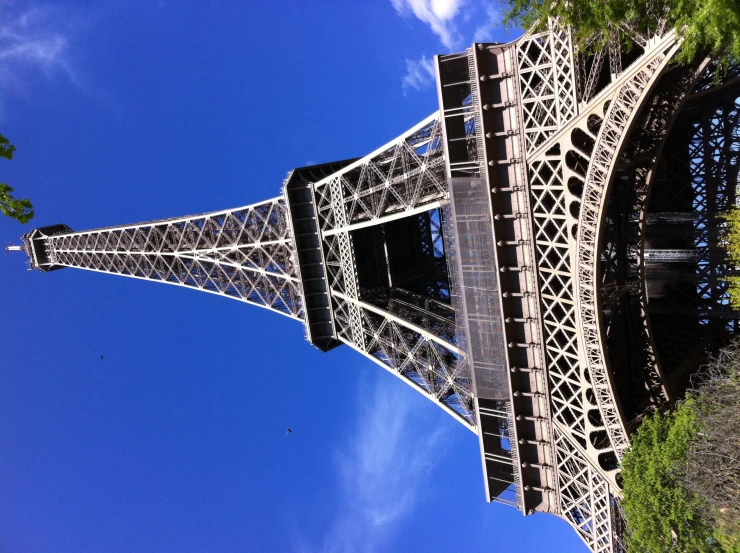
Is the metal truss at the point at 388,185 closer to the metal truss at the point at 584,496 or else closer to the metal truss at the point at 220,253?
the metal truss at the point at 220,253

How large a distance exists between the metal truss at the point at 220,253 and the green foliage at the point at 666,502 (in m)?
17.2

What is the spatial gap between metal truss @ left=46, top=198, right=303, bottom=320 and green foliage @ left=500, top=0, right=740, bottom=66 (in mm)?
17867

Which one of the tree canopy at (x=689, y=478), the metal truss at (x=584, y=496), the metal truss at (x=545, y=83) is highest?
the metal truss at (x=545, y=83)

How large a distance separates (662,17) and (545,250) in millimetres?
7017

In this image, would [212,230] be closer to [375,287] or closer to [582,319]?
[375,287]

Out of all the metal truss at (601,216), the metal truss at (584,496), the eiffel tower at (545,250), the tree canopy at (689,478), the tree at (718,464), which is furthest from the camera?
the metal truss at (584,496)

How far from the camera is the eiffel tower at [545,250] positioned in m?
14.4

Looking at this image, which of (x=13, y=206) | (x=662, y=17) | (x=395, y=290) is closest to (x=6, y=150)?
(x=13, y=206)

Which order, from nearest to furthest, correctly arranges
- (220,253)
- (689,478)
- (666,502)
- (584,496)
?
(689,478) → (666,502) → (584,496) → (220,253)

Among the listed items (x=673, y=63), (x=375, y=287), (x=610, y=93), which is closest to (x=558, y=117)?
(x=610, y=93)

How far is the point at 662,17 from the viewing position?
1056 cm

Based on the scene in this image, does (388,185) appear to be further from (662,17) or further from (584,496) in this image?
(584,496)

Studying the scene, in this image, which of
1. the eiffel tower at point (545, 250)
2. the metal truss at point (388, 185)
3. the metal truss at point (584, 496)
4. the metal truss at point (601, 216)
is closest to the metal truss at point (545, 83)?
the eiffel tower at point (545, 250)

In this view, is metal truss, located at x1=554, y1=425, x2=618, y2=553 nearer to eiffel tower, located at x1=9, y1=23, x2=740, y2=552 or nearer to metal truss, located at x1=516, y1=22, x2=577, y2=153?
eiffel tower, located at x1=9, y1=23, x2=740, y2=552
